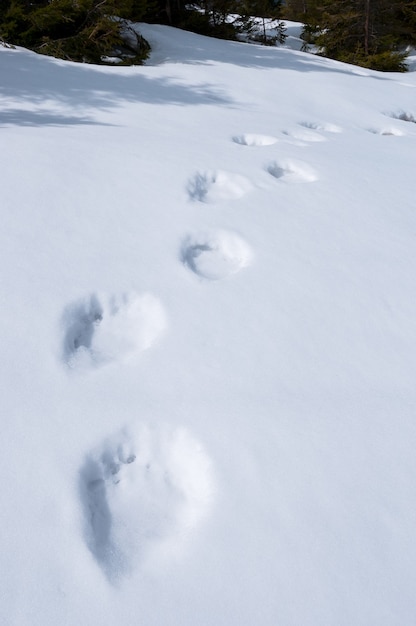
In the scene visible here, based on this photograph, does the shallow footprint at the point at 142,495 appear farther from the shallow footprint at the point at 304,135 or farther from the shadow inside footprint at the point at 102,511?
the shallow footprint at the point at 304,135

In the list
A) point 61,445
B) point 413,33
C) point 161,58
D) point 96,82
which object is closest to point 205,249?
point 61,445

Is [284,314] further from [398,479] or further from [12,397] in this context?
[12,397]

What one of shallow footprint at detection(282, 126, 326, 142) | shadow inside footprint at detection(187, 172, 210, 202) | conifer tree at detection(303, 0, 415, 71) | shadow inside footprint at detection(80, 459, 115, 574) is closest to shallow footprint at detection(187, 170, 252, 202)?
shadow inside footprint at detection(187, 172, 210, 202)

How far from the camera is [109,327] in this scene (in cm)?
164

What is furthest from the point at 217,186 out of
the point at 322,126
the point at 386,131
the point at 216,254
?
the point at 386,131

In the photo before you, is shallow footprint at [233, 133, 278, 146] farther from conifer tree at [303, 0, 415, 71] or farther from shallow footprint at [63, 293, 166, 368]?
conifer tree at [303, 0, 415, 71]

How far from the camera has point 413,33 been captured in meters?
13.7

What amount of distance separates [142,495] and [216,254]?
1.31 m

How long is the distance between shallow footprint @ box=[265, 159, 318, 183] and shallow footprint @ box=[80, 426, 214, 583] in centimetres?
233

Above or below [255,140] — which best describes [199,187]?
below

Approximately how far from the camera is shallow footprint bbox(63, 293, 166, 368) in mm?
1523

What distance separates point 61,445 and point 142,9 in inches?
426

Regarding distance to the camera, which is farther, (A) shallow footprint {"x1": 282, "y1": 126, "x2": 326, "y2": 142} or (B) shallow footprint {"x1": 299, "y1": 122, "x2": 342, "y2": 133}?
(B) shallow footprint {"x1": 299, "y1": 122, "x2": 342, "y2": 133}

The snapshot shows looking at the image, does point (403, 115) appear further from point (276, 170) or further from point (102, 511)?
point (102, 511)
